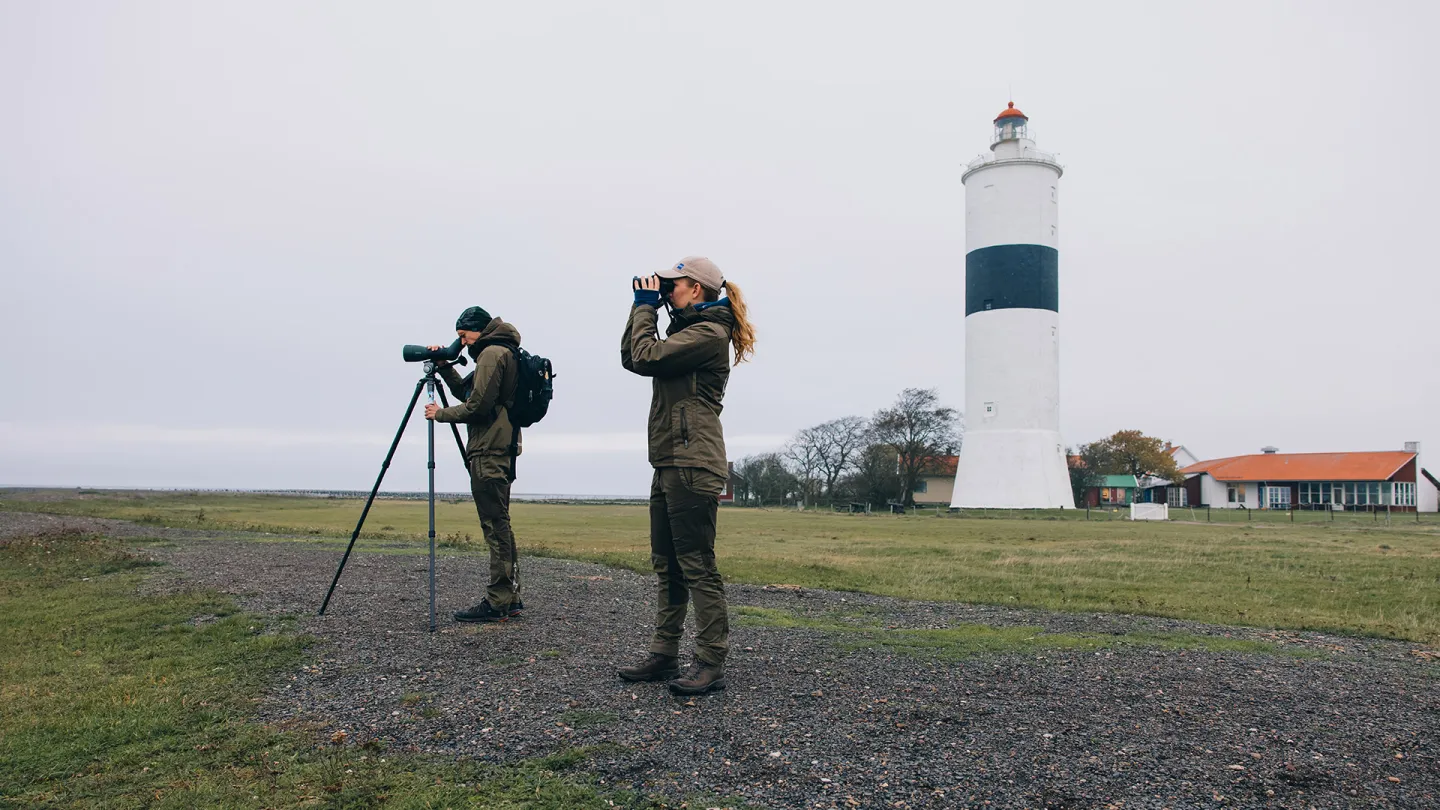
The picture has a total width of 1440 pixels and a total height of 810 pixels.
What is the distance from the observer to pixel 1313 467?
81.8 metres

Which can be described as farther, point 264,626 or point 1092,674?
point 264,626

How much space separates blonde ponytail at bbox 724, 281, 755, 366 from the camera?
5.94m

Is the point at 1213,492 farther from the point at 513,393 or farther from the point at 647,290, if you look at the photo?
the point at 647,290

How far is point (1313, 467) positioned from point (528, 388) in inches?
3681

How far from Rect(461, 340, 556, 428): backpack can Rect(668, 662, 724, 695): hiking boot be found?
3.24 meters

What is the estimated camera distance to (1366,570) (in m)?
17.9

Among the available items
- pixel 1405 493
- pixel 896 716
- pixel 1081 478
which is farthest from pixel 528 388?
pixel 1405 493

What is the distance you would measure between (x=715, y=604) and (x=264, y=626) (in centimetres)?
428

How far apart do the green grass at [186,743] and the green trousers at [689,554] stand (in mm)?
1431

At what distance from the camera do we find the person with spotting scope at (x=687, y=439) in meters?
5.58

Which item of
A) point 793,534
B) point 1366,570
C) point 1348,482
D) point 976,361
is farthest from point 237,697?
point 1348,482

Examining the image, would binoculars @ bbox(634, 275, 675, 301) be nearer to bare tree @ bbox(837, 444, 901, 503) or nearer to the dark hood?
the dark hood

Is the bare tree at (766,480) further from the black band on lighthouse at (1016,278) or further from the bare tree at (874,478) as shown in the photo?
the black band on lighthouse at (1016,278)

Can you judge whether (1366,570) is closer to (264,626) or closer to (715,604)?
(715,604)
